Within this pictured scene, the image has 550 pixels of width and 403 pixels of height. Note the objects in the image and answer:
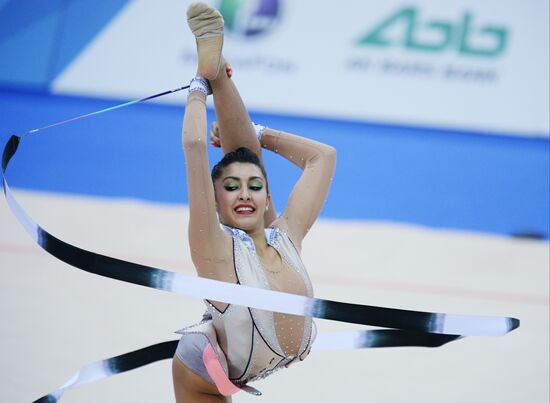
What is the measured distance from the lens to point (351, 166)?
24.5 feet

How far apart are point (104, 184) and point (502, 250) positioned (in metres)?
2.95

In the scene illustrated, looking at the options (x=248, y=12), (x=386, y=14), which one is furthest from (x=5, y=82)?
(x=386, y=14)

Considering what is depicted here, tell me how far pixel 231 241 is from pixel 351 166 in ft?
15.5

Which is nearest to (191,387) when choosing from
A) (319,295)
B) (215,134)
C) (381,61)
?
(215,134)

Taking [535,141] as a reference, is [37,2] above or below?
above

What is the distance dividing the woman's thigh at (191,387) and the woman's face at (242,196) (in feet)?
1.53

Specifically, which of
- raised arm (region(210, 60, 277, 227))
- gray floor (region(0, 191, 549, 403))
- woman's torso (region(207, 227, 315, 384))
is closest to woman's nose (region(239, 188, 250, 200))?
woman's torso (region(207, 227, 315, 384))

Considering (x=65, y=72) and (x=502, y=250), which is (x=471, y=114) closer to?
(x=502, y=250)

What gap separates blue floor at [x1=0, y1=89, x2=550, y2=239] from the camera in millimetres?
7121

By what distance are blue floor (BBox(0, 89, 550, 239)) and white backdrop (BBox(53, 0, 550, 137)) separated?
0.15 meters

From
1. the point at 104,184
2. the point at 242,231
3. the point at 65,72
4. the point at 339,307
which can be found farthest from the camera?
the point at 65,72

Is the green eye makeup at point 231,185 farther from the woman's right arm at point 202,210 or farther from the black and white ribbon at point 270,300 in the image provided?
the black and white ribbon at point 270,300

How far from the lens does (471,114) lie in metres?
7.43

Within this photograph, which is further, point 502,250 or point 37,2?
point 37,2
